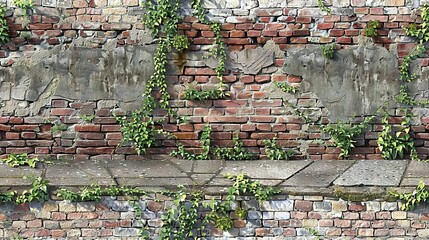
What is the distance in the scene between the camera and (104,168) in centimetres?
544

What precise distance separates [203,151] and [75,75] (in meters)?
1.33

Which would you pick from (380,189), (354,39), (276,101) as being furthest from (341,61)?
(380,189)

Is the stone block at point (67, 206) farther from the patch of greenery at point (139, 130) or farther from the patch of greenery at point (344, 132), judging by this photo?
the patch of greenery at point (344, 132)

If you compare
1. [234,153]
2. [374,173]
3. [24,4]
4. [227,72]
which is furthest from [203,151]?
[24,4]

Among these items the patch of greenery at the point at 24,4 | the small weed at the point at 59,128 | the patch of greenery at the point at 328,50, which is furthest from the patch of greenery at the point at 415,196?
the patch of greenery at the point at 24,4

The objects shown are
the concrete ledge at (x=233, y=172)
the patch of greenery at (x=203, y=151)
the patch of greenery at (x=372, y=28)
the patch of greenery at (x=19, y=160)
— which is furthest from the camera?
the patch of greenery at (x=203, y=151)

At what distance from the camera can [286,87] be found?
5625 mm

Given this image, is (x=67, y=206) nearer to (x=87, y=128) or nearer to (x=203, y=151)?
(x=87, y=128)

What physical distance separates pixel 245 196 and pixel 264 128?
0.82 meters

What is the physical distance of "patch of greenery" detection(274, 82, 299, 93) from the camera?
5.63 metres

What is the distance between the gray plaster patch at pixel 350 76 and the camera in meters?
5.61

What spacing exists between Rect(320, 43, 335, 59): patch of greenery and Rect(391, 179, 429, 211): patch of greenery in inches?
52.8

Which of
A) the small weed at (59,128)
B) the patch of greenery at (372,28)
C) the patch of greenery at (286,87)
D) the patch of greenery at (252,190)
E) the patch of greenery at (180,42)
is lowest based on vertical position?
the patch of greenery at (252,190)

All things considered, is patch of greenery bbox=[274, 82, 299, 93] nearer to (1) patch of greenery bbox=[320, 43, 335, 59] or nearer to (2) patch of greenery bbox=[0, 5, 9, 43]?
(1) patch of greenery bbox=[320, 43, 335, 59]
